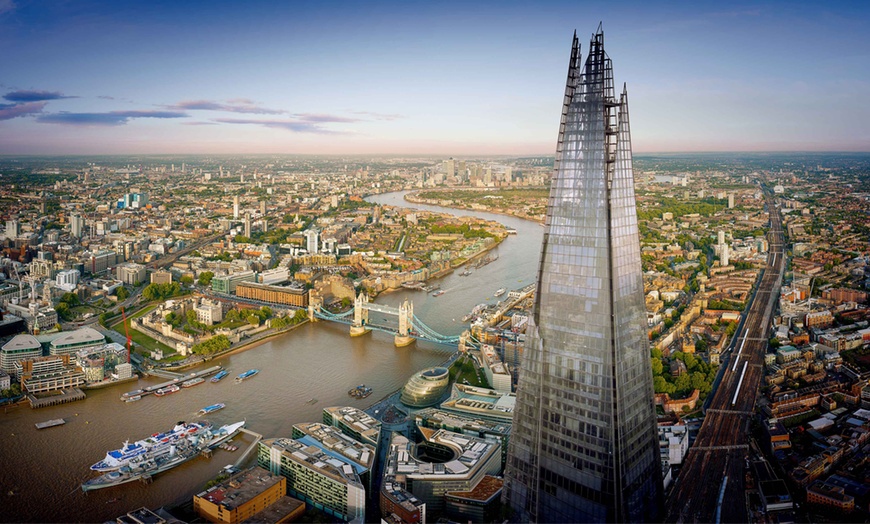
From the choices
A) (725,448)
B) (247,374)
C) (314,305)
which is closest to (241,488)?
(247,374)

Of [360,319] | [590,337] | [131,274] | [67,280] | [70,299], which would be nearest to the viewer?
[590,337]

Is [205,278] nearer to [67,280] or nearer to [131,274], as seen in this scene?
[131,274]

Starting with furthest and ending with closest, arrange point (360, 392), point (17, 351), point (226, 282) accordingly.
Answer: point (226, 282)
point (17, 351)
point (360, 392)

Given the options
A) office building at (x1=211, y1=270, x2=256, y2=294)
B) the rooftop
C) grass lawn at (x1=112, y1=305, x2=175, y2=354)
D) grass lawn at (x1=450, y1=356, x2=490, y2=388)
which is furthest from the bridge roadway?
office building at (x1=211, y1=270, x2=256, y2=294)

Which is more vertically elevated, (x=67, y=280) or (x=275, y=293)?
(x=67, y=280)

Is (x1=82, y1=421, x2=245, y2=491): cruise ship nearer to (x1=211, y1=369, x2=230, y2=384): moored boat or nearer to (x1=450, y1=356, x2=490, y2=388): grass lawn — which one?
(x1=211, y1=369, x2=230, y2=384): moored boat

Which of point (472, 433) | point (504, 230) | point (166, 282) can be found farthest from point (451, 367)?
point (504, 230)

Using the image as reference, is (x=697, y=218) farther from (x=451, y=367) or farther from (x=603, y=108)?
(x=603, y=108)

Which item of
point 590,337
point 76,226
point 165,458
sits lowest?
point 165,458
